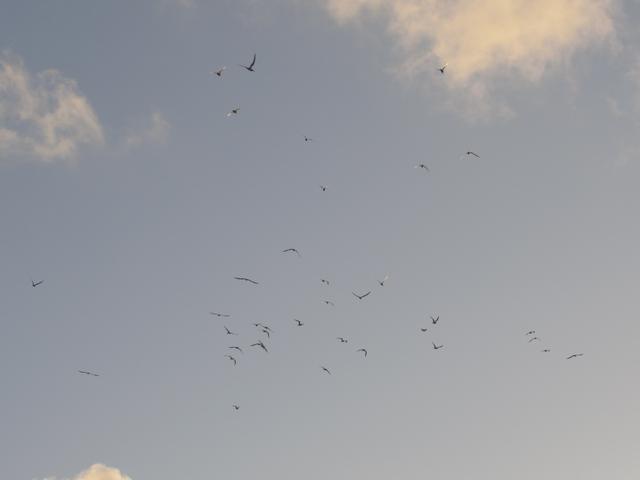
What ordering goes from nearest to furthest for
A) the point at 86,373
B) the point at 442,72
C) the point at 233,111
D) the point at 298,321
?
the point at 86,373
the point at 233,111
the point at 442,72
the point at 298,321

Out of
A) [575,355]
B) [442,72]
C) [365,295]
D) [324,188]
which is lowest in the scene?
[575,355]

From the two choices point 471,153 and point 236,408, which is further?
point 236,408

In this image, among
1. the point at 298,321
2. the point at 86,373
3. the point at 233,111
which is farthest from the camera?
the point at 298,321

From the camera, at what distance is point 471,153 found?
85000 millimetres

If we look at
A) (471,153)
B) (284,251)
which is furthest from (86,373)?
(471,153)

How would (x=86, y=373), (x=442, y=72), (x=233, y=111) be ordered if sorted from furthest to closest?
(x=442, y=72) < (x=233, y=111) < (x=86, y=373)

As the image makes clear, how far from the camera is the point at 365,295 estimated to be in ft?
305

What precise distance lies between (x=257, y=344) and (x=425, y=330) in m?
18.0

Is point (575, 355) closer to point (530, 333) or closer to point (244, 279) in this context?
point (530, 333)

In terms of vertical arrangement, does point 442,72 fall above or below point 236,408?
above

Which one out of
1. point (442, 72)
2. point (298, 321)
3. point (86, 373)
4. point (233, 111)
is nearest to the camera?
point (86, 373)

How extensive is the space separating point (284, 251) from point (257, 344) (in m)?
11.4

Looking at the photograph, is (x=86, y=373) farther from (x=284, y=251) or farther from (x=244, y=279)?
(x=284, y=251)

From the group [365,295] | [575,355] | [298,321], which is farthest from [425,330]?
[298,321]
